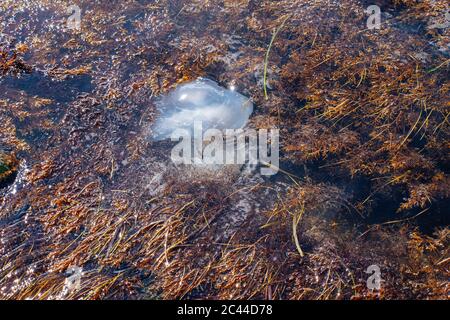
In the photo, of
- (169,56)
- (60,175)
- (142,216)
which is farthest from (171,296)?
(169,56)

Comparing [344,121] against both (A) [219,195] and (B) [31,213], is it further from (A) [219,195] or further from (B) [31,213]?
(B) [31,213]

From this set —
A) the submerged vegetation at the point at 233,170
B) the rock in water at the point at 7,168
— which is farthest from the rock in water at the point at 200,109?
the rock in water at the point at 7,168

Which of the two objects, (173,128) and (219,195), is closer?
(219,195)

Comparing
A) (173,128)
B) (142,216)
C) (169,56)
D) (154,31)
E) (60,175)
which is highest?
(154,31)

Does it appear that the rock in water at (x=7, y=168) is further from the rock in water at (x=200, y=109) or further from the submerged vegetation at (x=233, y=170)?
the rock in water at (x=200, y=109)

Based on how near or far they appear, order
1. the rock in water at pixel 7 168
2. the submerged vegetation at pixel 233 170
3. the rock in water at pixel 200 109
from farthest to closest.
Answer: the rock in water at pixel 200 109
the rock in water at pixel 7 168
the submerged vegetation at pixel 233 170

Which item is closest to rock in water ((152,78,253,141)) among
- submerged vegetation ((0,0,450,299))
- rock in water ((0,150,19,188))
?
submerged vegetation ((0,0,450,299))
